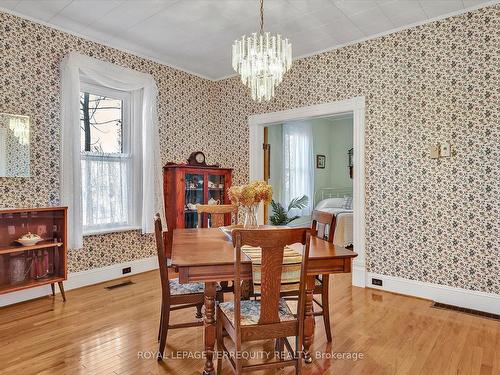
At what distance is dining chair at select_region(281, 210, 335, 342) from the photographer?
244 cm

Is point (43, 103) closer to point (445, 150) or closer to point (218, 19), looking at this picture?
point (218, 19)

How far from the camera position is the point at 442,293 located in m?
3.28

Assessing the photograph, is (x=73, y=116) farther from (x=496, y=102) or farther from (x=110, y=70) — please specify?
(x=496, y=102)

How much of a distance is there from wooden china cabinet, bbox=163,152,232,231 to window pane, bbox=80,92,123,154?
763 mm

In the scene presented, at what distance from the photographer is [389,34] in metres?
3.60

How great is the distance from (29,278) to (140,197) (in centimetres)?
152

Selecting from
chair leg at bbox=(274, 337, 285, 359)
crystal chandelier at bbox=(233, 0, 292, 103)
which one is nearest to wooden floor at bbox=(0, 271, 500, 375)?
chair leg at bbox=(274, 337, 285, 359)

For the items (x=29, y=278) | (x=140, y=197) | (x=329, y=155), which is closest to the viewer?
(x=29, y=278)

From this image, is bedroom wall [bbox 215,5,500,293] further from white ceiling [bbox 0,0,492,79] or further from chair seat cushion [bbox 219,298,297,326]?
chair seat cushion [bbox 219,298,297,326]

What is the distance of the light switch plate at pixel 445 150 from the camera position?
322cm

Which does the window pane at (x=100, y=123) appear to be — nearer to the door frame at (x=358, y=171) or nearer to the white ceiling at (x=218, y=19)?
the white ceiling at (x=218, y=19)

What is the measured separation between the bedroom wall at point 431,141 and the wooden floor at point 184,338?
52cm

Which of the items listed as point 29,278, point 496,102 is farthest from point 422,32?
point 29,278

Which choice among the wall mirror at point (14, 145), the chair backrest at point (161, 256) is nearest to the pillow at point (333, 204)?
the chair backrest at point (161, 256)
